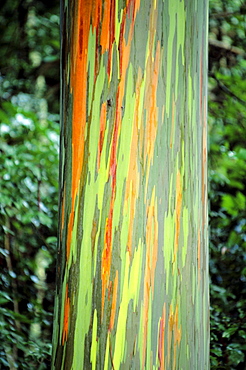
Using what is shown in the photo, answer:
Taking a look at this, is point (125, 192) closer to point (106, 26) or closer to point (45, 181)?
point (106, 26)

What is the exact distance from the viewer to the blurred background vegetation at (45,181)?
6.91ft

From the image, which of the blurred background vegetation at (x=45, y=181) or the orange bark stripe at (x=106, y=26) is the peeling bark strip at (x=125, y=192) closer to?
the orange bark stripe at (x=106, y=26)

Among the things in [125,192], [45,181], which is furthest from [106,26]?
[45,181]

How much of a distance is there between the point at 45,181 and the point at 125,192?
1.54m

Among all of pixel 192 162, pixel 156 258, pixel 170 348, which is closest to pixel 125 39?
pixel 192 162

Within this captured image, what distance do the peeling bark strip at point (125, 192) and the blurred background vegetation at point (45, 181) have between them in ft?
3.85

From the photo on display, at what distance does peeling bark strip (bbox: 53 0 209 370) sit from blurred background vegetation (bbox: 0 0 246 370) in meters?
1.17

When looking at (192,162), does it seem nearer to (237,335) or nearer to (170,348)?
(170,348)

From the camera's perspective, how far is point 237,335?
2.13m

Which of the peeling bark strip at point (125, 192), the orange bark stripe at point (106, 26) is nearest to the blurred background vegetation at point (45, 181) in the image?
the peeling bark strip at point (125, 192)

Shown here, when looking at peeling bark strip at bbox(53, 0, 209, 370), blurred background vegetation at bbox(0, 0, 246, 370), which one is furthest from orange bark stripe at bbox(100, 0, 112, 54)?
blurred background vegetation at bbox(0, 0, 246, 370)

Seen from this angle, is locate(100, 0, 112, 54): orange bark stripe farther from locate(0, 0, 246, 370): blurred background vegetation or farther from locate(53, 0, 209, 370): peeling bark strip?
locate(0, 0, 246, 370): blurred background vegetation

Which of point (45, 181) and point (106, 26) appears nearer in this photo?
point (106, 26)

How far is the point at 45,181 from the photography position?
228cm
